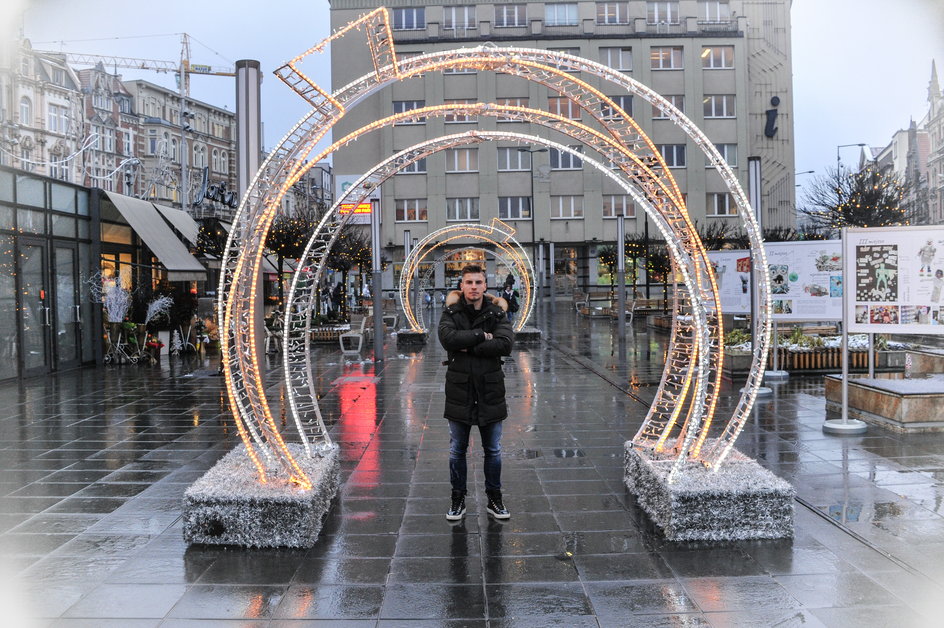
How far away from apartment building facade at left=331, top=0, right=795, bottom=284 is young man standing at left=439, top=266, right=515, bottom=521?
42.7 meters

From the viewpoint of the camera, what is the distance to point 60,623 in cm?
402

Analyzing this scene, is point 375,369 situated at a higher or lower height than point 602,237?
lower

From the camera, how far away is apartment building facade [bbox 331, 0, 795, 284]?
157 ft

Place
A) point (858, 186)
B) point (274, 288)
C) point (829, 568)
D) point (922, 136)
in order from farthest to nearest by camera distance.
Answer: point (922, 136) → point (274, 288) → point (858, 186) → point (829, 568)

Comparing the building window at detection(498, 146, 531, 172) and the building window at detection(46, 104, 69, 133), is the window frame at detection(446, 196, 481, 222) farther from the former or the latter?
the building window at detection(46, 104, 69, 133)

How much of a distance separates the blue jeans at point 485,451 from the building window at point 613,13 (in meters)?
48.4

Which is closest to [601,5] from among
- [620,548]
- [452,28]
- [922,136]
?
[452,28]

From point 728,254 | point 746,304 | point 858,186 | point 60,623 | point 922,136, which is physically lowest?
point 60,623

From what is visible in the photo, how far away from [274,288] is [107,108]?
1268 inches

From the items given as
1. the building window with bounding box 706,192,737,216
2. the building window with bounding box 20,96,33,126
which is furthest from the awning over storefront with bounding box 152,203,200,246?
the building window with bounding box 706,192,737,216

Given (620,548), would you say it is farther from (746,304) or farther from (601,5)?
(601,5)

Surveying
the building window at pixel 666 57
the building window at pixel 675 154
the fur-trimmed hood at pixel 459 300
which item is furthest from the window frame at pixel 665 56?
the fur-trimmed hood at pixel 459 300

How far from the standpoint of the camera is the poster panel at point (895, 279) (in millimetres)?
8547

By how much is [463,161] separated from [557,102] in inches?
269
